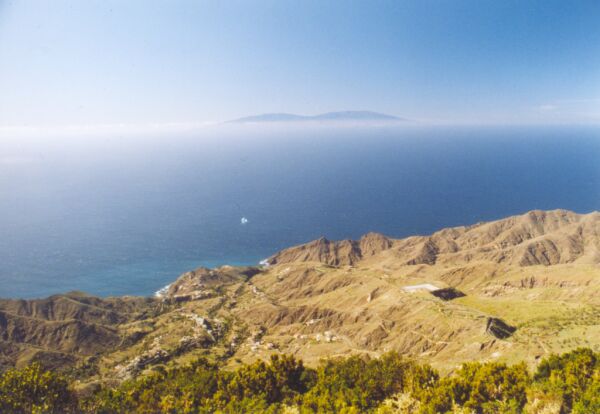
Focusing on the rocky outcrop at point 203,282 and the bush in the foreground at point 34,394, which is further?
the rocky outcrop at point 203,282

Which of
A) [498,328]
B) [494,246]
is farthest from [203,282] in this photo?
[494,246]

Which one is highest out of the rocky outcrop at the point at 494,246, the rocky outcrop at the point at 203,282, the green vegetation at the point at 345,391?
the green vegetation at the point at 345,391

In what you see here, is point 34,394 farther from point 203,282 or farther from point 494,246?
point 494,246

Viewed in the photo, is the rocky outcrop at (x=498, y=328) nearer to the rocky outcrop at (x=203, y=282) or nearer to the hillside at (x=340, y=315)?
the hillside at (x=340, y=315)

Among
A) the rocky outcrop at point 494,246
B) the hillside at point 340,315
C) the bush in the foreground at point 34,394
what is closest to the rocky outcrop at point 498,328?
the hillside at point 340,315

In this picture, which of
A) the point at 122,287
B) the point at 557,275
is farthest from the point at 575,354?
the point at 122,287

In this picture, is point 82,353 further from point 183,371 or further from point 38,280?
point 38,280
